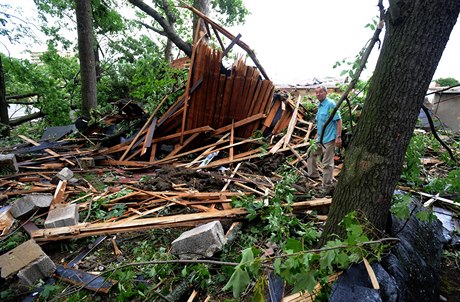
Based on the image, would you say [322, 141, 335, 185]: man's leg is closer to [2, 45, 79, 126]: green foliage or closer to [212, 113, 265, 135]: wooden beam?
[212, 113, 265, 135]: wooden beam

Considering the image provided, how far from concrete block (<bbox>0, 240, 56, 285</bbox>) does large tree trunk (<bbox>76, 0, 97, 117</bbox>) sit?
5.85 meters

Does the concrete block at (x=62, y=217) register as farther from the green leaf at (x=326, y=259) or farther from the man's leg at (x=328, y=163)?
the man's leg at (x=328, y=163)

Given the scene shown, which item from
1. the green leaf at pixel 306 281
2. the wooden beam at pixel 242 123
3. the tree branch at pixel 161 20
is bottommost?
the green leaf at pixel 306 281

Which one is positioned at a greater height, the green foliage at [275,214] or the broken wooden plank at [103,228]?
the green foliage at [275,214]

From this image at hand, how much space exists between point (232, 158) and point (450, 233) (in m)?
3.51

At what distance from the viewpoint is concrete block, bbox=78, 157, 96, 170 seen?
17.3ft

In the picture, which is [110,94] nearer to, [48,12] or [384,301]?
[48,12]

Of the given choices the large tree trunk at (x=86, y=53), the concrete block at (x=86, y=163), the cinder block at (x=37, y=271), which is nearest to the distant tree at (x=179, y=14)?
the large tree trunk at (x=86, y=53)

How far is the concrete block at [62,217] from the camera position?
2996 millimetres

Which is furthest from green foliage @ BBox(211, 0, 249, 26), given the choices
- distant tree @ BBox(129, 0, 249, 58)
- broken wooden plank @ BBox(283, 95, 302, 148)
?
broken wooden plank @ BBox(283, 95, 302, 148)

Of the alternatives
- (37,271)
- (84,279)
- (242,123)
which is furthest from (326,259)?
(242,123)

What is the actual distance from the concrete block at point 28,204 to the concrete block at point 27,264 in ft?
2.68

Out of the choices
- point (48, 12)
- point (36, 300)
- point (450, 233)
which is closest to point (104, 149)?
point (36, 300)

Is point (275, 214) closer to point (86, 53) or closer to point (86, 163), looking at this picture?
point (86, 163)
